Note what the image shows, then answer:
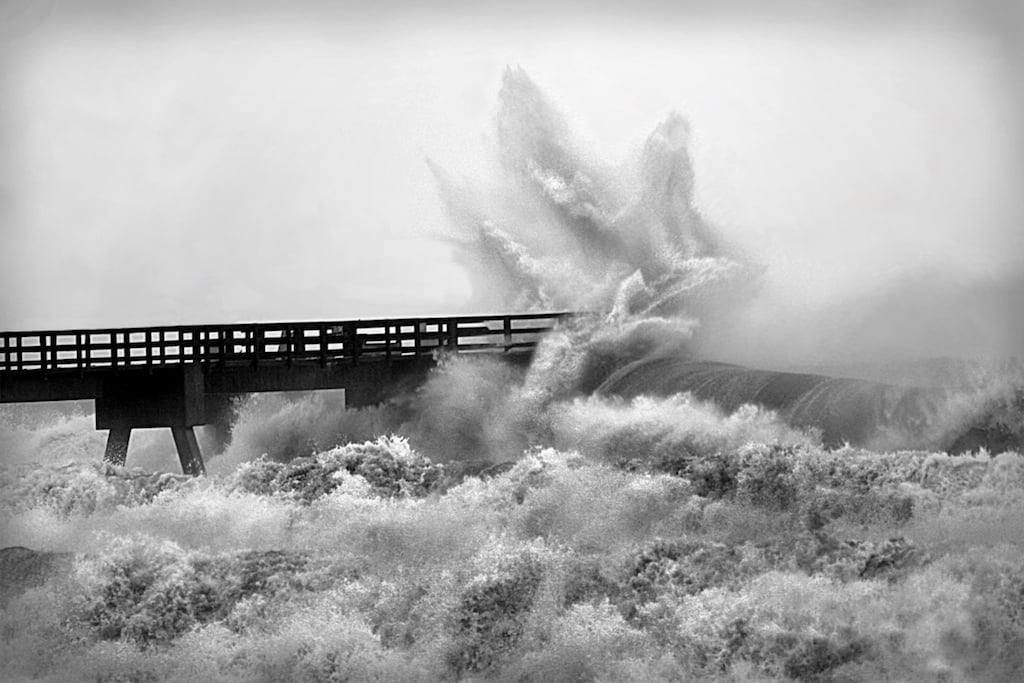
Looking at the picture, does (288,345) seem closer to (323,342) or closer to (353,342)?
(323,342)

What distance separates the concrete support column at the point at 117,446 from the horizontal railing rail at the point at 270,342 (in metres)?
0.24

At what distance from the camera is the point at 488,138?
6.31m

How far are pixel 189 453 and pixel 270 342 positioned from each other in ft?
1.63

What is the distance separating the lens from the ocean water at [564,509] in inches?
240

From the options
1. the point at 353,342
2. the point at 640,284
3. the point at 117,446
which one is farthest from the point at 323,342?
the point at 640,284

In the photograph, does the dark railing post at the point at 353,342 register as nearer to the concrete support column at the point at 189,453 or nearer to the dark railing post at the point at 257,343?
the dark railing post at the point at 257,343

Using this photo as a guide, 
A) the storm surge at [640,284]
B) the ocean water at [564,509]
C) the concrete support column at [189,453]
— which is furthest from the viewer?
the concrete support column at [189,453]

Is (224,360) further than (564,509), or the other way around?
(224,360)

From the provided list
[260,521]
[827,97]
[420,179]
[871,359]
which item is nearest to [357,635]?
[260,521]

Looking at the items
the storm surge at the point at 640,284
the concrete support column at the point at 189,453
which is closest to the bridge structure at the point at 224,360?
the concrete support column at the point at 189,453

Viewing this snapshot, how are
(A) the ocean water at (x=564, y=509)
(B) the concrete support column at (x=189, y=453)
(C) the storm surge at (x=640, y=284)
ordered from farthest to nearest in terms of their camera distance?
(B) the concrete support column at (x=189, y=453), (C) the storm surge at (x=640, y=284), (A) the ocean water at (x=564, y=509)

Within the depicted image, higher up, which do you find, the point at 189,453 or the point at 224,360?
the point at 224,360

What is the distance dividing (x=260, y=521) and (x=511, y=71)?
1.87 m

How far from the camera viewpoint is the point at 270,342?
252 inches
